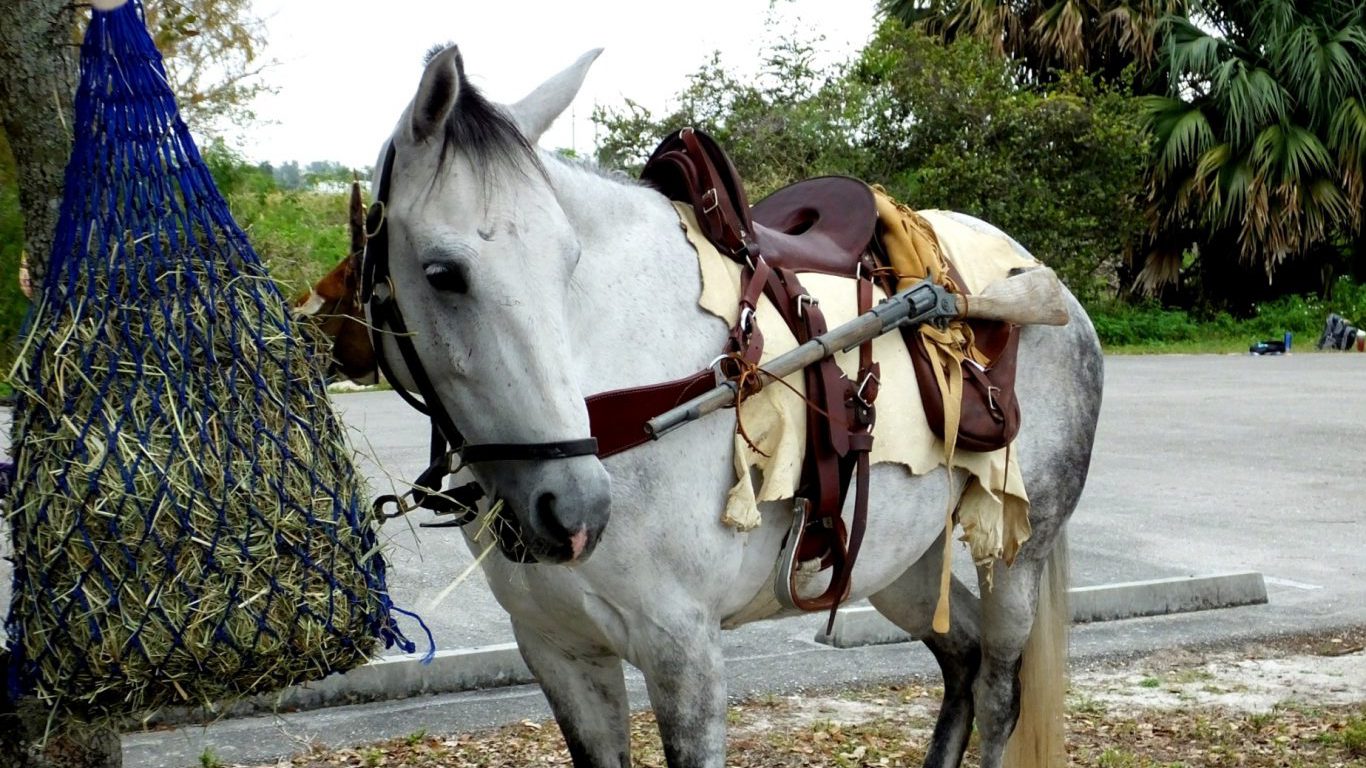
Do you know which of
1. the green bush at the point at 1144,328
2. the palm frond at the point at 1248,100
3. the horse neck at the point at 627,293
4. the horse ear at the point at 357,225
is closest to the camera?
the horse ear at the point at 357,225

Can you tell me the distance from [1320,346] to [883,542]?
786 inches

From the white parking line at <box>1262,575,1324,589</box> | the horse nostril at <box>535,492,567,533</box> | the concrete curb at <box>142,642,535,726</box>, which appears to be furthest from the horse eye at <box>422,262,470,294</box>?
the white parking line at <box>1262,575,1324,589</box>

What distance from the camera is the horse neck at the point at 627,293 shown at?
105 inches

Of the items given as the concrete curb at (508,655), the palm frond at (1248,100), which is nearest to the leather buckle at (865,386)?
the concrete curb at (508,655)

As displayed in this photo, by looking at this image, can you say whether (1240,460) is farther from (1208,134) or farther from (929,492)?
(1208,134)

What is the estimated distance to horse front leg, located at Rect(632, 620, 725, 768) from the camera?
2.66m

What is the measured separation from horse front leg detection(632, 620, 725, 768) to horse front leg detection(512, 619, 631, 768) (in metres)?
0.26

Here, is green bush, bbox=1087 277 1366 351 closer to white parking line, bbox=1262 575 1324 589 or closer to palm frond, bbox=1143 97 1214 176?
palm frond, bbox=1143 97 1214 176

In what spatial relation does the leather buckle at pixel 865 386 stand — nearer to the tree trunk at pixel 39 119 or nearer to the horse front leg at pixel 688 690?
the horse front leg at pixel 688 690

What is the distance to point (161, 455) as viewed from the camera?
222 cm

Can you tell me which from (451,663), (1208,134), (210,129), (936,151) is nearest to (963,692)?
(451,663)

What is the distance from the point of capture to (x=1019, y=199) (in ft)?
64.6

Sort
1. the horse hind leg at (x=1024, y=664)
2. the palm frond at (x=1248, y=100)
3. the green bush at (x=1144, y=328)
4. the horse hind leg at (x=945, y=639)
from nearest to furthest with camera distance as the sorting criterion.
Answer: the horse hind leg at (x=1024, y=664)
the horse hind leg at (x=945, y=639)
the palm frond at (x=1248, y=100)
the green bush at (x=1144, y=328)

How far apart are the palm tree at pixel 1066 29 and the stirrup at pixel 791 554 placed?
61.9 feet
